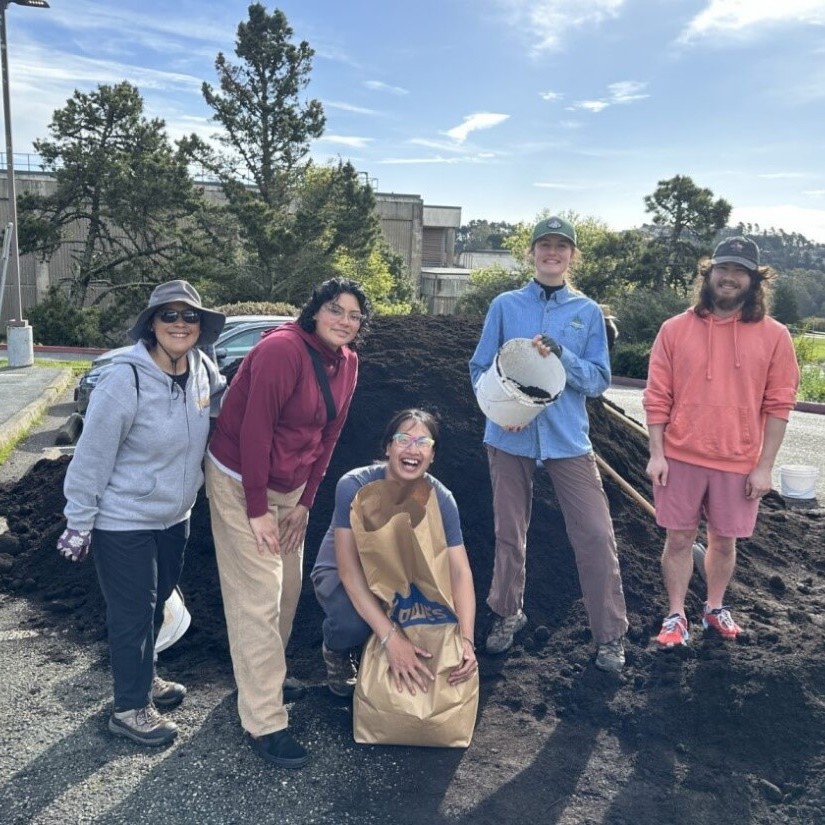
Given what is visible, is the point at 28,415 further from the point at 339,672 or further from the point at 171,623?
the point at 339,672

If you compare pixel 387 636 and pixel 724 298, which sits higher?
pixel 724 298

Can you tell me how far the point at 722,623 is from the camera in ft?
11.3

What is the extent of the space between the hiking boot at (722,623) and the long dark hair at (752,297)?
131 cm

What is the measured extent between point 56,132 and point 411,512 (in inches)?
968

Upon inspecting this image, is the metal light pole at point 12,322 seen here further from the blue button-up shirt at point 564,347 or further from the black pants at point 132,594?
the blue button-up shirt at point 564,347

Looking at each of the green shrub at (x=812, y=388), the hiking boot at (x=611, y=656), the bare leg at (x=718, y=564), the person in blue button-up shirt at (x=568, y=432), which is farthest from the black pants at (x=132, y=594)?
the green shrub at (x=812, y=388)

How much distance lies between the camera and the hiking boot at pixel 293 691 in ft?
10.1

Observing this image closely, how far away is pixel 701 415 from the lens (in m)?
3.22

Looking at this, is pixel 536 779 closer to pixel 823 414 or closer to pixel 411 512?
pixel 411 512

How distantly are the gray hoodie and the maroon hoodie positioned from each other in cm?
12

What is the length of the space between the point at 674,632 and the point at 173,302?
7.92 ft

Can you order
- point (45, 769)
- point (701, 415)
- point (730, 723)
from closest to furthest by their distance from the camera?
point (45, 769) → point (730, 723) → point (701, 415)

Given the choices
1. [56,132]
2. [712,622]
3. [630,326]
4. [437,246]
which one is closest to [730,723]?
[712,622]

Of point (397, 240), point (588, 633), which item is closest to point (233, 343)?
point (588, 633)
